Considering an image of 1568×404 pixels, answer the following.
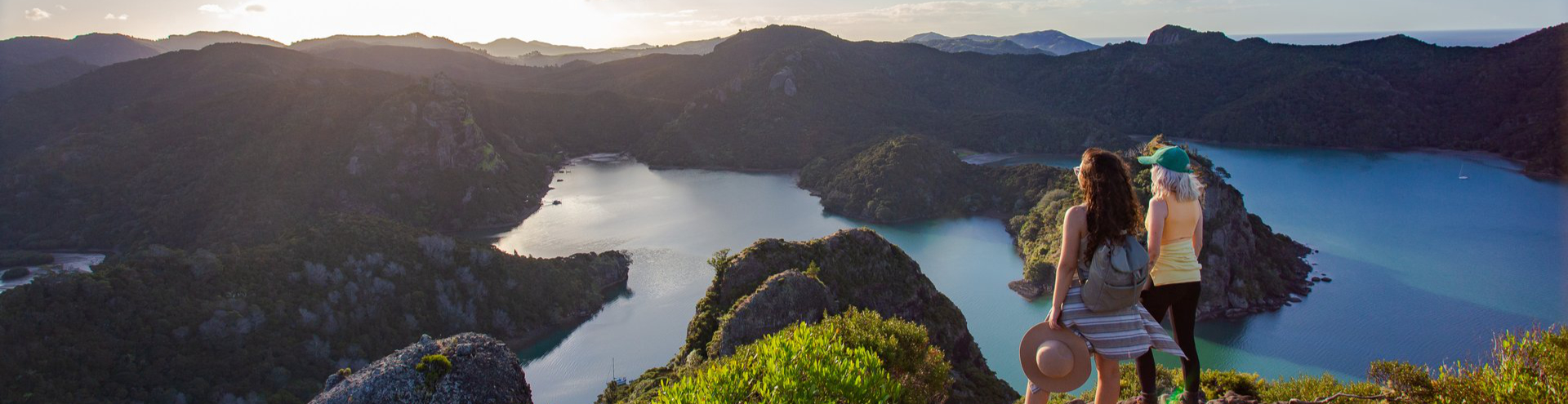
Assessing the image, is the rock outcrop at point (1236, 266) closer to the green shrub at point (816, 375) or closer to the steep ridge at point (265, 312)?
the steep ridge at point (265, 312)

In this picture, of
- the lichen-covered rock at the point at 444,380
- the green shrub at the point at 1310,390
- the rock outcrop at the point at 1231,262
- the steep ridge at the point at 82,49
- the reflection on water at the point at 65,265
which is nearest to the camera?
the green shrub at the point at 1310,390

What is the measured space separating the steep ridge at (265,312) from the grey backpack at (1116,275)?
26.3 m

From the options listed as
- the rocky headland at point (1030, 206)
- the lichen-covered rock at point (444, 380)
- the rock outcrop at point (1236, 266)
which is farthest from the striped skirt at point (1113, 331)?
the rock outcrop at point (1236, 266)

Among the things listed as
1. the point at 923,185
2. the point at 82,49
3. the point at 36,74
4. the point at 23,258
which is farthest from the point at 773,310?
the point at 82,49

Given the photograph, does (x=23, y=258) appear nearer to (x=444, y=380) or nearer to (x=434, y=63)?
(x=444, y=380)

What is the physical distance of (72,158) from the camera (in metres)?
47.0

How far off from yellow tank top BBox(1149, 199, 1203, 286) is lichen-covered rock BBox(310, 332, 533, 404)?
7946mm

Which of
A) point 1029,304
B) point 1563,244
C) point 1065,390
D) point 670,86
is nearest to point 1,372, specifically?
point 1065,390

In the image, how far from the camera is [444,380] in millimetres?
9219

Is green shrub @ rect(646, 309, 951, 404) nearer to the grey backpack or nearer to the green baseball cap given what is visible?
the grey backpack

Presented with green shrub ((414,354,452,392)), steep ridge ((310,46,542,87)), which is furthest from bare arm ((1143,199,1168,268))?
steep ridge ((310,46,542,87))

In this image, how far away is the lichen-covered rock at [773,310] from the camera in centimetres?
1327

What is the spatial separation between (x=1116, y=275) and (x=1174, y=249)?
727mm

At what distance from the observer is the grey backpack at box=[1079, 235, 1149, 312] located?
4258mm
